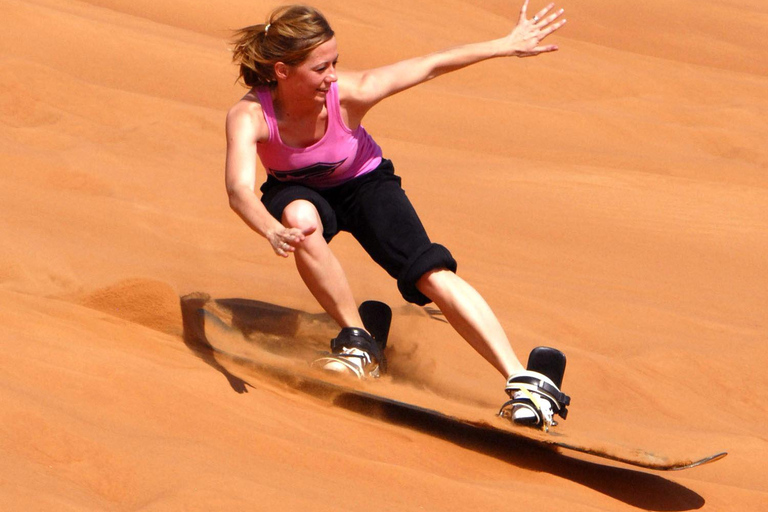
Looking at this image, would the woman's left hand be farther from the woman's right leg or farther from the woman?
the woman's right leg

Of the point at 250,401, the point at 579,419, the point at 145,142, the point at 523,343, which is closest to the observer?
the point at 250,401

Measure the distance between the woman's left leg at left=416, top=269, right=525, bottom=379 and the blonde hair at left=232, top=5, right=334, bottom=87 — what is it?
3.13 feet

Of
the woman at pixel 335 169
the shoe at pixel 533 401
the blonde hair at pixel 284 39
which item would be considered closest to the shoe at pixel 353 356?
the woman at pixel 335 169

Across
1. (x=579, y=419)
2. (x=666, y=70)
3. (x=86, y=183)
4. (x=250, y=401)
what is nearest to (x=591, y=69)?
(x=666, y=70)

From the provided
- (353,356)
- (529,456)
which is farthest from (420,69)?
(529,456)

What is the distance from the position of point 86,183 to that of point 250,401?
330cm

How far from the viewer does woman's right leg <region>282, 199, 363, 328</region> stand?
387 centimetres

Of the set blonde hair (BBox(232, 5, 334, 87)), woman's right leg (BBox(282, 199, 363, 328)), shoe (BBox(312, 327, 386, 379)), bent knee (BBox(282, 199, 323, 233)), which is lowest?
shoe (BBox(312, 327, 386, 379))

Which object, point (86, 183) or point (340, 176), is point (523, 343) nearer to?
point (340, 176)

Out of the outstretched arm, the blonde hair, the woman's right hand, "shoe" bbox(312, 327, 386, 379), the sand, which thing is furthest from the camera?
the outstretched arm

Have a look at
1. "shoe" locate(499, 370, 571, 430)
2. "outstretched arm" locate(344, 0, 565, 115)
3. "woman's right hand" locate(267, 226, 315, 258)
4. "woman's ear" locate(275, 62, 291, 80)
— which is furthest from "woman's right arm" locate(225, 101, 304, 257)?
"shoe" locate(499, 370, 571, 430)

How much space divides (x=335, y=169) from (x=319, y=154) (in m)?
0.11

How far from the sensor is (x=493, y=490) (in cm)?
319

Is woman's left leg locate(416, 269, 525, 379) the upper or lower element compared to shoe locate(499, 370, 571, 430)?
upper
